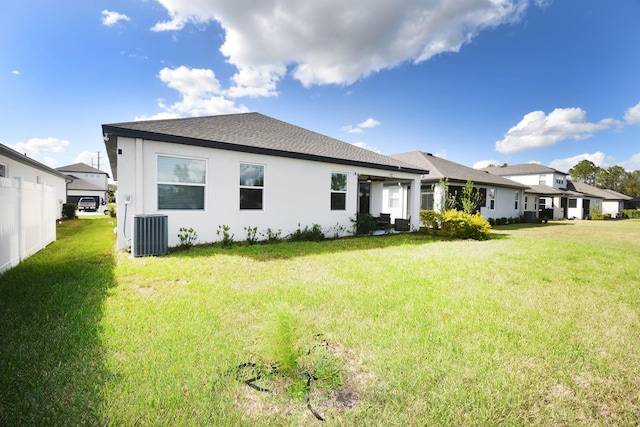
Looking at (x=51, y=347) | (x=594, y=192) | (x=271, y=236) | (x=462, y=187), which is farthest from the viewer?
(x=594, y=192)

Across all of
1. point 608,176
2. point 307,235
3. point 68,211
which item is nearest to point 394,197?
point 307,235

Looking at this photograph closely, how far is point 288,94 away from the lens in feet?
49.8

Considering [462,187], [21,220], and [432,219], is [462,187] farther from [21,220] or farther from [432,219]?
[21,220]

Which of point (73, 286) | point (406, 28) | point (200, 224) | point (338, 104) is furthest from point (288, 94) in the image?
point (73, 286)

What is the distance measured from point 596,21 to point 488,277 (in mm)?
14482

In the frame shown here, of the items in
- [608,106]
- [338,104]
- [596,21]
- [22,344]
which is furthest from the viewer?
[608,106]

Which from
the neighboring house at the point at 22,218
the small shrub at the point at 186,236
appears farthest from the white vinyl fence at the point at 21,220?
the small shrub at the point at 186,236

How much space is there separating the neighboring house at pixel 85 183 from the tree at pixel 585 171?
10261cm

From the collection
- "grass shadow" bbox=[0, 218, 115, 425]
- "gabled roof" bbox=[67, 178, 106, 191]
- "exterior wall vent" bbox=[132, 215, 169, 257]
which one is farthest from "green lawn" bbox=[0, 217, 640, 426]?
"gabled roof" bbox=[67, 178, 106, 191]

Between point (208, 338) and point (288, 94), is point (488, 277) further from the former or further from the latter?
point (288, 94)

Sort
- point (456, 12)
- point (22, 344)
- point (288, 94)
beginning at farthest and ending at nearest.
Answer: point (288, 94)
point (456, 12)
point (22, 344)

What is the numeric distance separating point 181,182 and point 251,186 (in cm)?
221

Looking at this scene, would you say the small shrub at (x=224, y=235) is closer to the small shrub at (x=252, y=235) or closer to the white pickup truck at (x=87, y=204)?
the small shrub at (x=252, y=235)

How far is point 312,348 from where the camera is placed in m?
2.83
